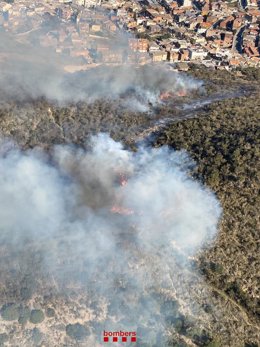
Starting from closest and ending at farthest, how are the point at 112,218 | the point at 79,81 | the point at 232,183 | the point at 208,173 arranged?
1. the point at 112,218
2. the point at 232,183
3. the point at 208,173
4. the point at 79,81

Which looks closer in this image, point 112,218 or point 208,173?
point 112,218

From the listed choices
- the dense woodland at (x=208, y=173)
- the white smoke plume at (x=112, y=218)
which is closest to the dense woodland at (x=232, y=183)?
the dense woodland at (x=208, y=173)

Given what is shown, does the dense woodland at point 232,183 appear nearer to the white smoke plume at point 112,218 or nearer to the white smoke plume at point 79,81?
the white smoke plume at point 112,218

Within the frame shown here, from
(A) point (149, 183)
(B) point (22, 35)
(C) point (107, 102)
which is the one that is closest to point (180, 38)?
(B) point (22, 35)

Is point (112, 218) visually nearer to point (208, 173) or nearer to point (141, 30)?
point (208, 173)

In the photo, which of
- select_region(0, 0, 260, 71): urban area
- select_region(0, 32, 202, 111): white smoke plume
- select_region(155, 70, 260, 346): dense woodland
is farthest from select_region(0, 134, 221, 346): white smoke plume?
select_region(0, 0, 260, 71): urban area

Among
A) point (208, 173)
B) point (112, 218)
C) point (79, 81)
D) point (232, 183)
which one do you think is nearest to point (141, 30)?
point (79, 81)

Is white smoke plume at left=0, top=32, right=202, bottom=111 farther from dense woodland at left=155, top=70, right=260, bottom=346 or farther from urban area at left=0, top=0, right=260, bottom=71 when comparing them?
dense woodland at left=155, top=70, right=260, bottom=346
